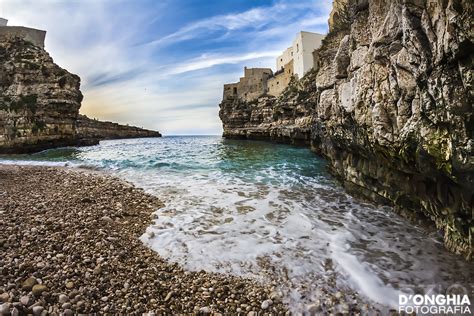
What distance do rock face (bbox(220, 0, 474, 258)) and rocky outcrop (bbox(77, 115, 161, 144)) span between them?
238 feet

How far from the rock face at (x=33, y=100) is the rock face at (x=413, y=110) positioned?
102ft

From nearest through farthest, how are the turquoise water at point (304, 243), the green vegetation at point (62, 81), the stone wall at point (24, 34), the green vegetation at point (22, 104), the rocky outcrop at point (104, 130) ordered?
the turquoise water at point (304, 243), the green vegetation at point (22, 104), the green vegetation at point (62, 81), the stone wall at point (24, 34), the rocky outcrop at point (104, 130)

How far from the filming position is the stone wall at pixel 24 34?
34.6m

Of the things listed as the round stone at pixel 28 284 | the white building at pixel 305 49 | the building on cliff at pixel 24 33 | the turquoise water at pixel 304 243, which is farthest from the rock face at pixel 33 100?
the white building at pixel 305 49

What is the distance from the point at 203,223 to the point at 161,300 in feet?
10.1

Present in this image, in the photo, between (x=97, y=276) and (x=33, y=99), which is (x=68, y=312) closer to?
(x=97, y=276)

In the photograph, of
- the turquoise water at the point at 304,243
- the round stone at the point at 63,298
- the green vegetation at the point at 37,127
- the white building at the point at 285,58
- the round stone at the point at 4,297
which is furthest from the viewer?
the white building at the point at 285,58

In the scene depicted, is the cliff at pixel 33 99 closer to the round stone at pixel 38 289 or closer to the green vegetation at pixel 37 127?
the green vegetation at pixel 37 127

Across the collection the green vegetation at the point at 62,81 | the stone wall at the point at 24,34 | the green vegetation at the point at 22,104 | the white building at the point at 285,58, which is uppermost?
the white building at the point at 285,58

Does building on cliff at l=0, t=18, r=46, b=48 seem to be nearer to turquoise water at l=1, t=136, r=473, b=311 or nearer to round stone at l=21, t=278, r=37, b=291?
turquoise water at l=1, t=136, r=473, b=311

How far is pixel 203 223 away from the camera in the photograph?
6.62 meters

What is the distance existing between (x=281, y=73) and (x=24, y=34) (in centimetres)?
4942

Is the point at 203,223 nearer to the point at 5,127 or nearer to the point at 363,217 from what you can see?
the point at 363,217

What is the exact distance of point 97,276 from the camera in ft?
12.8
